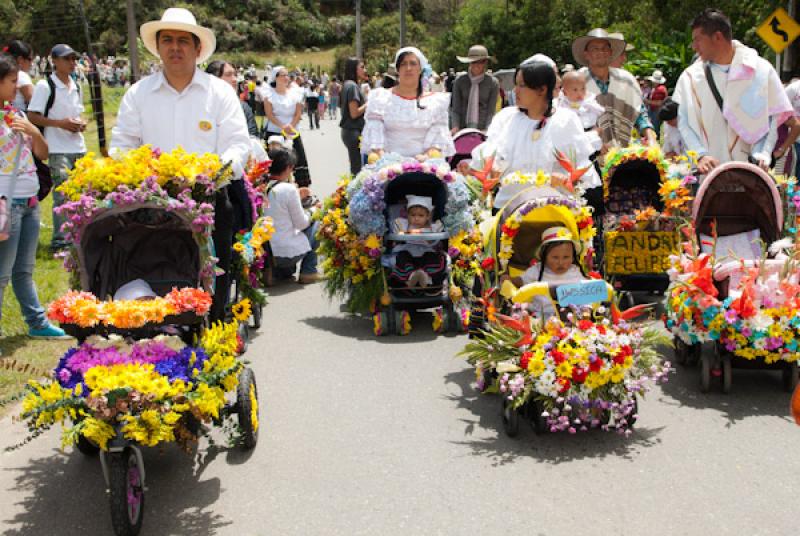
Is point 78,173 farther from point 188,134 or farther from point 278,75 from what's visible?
point 278,75

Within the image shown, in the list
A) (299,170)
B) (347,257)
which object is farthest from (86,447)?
(299,170)

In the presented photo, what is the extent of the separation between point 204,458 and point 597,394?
237 cm

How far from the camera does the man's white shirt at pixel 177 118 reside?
610 centimetres

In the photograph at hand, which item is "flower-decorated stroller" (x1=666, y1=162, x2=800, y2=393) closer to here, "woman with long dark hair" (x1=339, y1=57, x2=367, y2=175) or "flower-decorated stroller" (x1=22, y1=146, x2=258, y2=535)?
"flower-decorated stroller" (x1=22, y1=146, x2=258, y2=535)

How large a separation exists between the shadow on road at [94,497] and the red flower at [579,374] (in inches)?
84.3

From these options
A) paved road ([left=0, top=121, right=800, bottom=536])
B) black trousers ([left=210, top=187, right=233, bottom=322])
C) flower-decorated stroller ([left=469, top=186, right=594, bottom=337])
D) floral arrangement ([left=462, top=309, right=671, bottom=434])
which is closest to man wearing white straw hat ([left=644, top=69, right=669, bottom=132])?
paved road ([left=0, top=121, right=800, bottom=536])

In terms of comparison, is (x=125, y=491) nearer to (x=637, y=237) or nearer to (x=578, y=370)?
(x=578, y=370)

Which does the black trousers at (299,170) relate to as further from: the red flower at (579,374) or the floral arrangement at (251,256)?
the red flower at (579,374)

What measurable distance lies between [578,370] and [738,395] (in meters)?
1.60

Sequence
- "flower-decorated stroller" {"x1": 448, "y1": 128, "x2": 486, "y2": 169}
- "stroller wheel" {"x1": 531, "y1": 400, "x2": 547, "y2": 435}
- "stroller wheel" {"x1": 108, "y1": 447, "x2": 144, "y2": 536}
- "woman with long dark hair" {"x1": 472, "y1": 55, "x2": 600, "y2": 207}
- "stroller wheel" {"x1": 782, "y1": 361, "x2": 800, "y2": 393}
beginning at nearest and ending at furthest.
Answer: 1. "stroller wheel" {"x1": 108, "y1": 447, "x2": 144, "y2": 536}
2. "stroller wheel" {"x1": 531, "y1": 400, "x2": 547, "y2": 435}
3. "stroller wheel" {"x1": 782, "y1": 361, "x2": 800, "y2": 393}
4. "woman with long dark hair" {"x1": 472, "y1": 55, "x2": 600, "y2": 207}
5. "flower-decorated stroller" {"x1": 448, "y1": 128, "x2": 486, "y2": 169}

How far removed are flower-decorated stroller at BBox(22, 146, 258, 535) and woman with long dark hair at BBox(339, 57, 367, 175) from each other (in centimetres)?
765

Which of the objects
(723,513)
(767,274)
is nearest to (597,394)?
(723,513)

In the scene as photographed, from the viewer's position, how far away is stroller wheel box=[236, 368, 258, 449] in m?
5.16

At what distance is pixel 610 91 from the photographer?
9.17 m
